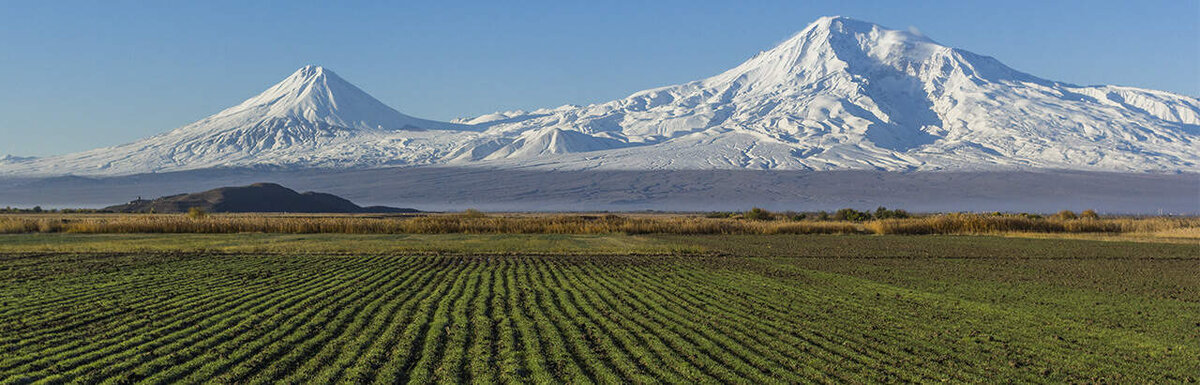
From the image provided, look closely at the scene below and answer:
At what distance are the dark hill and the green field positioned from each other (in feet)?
192

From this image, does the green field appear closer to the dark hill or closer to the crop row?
the crop row

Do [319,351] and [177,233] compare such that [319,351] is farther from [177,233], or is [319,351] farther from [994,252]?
[177,233]

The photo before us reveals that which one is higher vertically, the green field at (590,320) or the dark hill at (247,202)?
the dark hill at (247,202)

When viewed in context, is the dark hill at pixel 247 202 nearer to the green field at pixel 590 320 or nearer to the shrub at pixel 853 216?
the shrub at pixel 853 216

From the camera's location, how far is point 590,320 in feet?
39.3

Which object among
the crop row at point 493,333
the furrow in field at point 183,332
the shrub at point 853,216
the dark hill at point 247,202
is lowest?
the shrub at point 853,216

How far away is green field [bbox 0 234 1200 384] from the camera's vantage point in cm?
892

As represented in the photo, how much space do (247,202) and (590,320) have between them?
3065 inches

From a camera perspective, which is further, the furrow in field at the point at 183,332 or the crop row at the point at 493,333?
the furrow in field at the point at 183,332

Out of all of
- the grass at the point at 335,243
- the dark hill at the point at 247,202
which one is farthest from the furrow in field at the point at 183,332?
the dark hill at the point at 247,202

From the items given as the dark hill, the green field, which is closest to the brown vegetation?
the green field

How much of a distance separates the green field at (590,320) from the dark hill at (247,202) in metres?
58.5

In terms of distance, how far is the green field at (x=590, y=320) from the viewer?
8.92 metres

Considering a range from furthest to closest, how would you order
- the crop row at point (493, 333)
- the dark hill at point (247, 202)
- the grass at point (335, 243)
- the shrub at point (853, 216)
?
the dark hill at point (247, 202) → the shrub at point (853, 216) → the grass at point (335, 243) → the crop row at point (493, 333)
